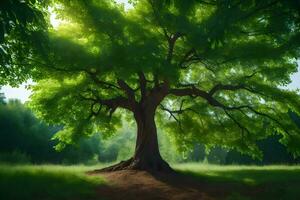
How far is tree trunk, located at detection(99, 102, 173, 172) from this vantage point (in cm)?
1992

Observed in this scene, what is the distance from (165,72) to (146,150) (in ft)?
18.1

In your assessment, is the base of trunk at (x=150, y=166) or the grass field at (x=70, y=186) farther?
the base of trunk at (x=150, y=166)

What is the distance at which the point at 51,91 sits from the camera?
19391 millimetres

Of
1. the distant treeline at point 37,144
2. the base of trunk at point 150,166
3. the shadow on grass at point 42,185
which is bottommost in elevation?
the shadow on grass at point 42,185

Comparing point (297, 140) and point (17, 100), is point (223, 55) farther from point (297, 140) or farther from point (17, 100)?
point (17, 100)

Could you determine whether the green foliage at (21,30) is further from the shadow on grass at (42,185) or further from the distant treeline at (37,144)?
the distant treeline at (37,144)

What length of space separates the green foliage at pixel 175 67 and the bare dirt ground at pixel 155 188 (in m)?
4.60

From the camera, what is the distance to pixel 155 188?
14.7 m

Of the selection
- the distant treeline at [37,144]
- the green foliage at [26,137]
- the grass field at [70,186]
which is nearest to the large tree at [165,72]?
the grass field at [70,186]

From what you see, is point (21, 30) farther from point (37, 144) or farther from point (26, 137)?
point (37, 144)

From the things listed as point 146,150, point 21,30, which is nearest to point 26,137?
point 146,150

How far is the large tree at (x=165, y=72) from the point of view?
653 inches

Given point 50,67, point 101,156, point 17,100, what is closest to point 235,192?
point 50,67

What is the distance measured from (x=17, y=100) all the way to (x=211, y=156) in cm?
2933
